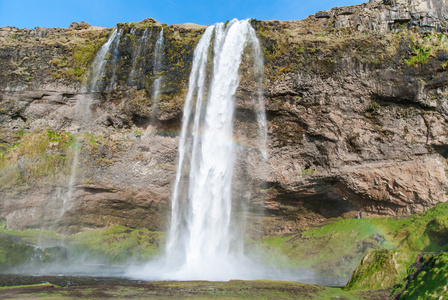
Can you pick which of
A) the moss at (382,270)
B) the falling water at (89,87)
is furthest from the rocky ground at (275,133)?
the moss at (382,270)

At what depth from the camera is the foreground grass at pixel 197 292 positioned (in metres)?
9.44

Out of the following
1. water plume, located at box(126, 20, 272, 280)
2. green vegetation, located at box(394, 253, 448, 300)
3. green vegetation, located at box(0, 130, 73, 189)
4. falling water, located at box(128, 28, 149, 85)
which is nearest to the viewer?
green vegetation, located at box(394, 253, 448, 300)

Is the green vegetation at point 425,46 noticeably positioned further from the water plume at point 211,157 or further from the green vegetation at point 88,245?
the green vegetation at point 88,245

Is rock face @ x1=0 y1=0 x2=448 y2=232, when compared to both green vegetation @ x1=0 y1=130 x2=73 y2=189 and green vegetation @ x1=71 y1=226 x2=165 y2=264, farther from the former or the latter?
green vegetation @ x1=71 y1=226 x2=165 y2=264

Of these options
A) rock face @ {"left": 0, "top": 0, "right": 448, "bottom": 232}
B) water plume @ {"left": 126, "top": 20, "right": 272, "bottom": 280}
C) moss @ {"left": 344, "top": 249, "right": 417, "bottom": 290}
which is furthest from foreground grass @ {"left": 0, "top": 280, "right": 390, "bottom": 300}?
rock face @ {"left": 0, "top": 0, "right": 448, "bottom": 232}

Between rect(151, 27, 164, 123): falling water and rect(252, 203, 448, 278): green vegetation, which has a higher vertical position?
rect(151, 27, 164, 123): falling water

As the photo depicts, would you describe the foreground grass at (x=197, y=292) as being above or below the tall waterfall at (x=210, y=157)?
below

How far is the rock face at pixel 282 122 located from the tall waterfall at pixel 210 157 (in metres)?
0.67

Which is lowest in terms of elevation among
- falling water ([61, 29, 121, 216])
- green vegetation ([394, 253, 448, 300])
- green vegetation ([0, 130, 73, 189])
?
green vegetation ([394, 253, 448, 300])

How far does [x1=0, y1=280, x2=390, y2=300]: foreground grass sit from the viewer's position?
31.0ft

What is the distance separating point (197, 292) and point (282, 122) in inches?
502

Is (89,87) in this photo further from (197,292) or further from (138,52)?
(197,292)

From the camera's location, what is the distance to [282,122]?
2091 centimetres

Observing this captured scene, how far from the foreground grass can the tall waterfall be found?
7580mm
